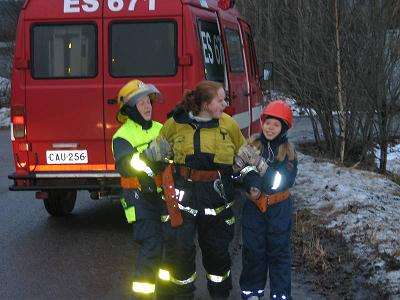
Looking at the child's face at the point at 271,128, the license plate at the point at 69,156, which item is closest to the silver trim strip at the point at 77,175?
the license plate at the point at 69,156

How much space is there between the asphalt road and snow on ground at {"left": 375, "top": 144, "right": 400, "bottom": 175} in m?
7.63

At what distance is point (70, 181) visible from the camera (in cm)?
711

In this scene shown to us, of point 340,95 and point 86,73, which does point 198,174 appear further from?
point 340,95

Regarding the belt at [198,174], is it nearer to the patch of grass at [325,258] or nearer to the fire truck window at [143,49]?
the patch of grass at [325,258]

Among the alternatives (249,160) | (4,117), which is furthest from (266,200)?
(4,117)

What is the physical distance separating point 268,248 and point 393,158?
1256cm

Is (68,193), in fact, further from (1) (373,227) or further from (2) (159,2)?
(1) (373,227)

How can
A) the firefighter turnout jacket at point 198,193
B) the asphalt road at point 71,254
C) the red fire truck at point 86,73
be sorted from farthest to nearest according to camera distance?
1. the red fire truck at point 86,73
2. the asphalt road at point 71,254
3. the firefighter turnout jacket at point 198,193

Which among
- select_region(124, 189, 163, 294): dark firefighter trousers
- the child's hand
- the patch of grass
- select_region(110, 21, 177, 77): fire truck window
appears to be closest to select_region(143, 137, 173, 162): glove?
select_region(124, 189, 163, 294): dark firefighter trousers

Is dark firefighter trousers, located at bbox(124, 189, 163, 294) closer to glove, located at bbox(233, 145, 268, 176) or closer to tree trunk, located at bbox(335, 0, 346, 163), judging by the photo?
glove, located at bbox(233, 145, 268, 176)

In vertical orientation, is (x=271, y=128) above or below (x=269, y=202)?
above

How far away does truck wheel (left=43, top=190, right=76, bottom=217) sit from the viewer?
8109mm

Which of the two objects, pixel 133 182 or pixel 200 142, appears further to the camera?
pixel 133 182

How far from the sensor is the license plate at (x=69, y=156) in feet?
23.2
